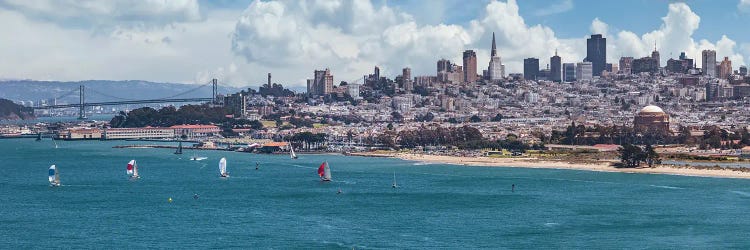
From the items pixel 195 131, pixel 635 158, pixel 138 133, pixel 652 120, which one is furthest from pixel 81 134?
pixel 635 158

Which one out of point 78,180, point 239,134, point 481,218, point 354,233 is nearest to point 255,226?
point 354,233

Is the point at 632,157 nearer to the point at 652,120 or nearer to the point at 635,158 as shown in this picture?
the point at 635,158

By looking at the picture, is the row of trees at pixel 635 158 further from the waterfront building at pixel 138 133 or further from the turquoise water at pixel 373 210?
the waterfront building at pixel 138 133

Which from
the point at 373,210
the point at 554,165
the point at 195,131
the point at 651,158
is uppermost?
the point at 195,131

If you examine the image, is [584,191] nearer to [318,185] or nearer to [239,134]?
[318,185]

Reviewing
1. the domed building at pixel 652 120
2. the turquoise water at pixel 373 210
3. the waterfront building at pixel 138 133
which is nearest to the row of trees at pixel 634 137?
the domed building at pixel 652 120

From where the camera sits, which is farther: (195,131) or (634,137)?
(195,131)
